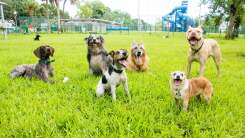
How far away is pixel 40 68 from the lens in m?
7.11

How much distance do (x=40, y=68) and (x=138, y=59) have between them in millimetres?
2878

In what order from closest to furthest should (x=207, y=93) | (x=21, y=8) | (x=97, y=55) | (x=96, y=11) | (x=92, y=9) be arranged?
(x=207, y=93) → (x=97, y=55) → (x=21, y=8) → (x=92, y=9) → (x=96, y=11)

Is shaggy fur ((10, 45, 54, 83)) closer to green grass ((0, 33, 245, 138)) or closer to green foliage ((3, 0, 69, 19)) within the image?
green grass ((0, 33, 245, 138))

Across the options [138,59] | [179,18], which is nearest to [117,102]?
[138,59]

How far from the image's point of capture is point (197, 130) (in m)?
3.82

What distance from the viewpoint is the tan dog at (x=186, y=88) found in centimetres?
442

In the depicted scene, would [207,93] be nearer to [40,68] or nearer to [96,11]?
[40,68]

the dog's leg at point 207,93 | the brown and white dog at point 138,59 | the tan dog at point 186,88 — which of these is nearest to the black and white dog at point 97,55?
the brown and white dog at point 138,59

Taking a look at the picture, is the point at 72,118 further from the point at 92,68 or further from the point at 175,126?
the point at 92,68

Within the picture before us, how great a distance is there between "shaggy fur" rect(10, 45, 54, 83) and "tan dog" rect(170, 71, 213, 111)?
354 cm

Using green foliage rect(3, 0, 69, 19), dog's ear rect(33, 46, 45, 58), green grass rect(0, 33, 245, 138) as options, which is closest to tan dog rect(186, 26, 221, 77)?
green grass rect(0, 33, 245, 138)

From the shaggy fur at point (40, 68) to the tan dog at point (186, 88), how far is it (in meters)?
3.54

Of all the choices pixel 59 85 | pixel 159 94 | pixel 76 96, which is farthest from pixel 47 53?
pixel 159 94

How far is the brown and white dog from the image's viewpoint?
329 inches
